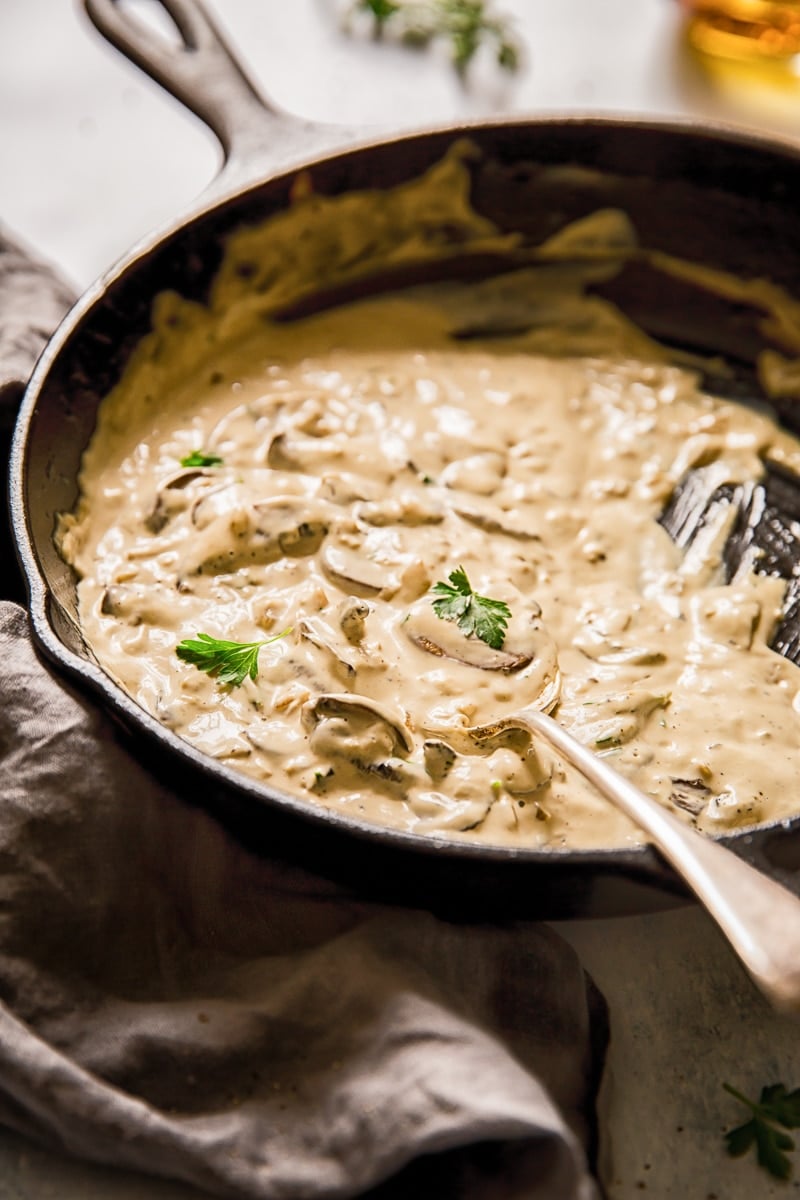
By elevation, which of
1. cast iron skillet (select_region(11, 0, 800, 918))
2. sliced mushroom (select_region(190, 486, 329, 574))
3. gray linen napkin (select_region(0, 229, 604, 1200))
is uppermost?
cast iron skillet (select_region(11, 0, 800, 918))

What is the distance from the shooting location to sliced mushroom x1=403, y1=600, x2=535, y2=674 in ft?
6.77

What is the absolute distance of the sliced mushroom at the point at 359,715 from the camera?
192cm

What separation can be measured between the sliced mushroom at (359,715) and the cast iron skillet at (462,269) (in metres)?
0.24

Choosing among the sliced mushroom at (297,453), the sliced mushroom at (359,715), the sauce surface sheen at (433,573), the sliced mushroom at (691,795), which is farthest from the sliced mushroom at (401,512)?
the sliced mushroom at (691,795)

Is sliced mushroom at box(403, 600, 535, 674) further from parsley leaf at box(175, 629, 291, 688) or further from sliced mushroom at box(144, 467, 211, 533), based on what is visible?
sliced mushroom at box(144, 467, 211, 533)

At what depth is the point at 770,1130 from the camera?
169 cm

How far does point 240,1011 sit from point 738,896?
644 mm

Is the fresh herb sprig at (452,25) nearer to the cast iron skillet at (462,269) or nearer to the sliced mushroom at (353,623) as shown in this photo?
the cast iron skillet at (462,269)

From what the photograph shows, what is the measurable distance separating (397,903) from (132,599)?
2.31ft

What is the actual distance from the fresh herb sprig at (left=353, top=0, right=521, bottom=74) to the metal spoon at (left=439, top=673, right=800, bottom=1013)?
92.0 inches

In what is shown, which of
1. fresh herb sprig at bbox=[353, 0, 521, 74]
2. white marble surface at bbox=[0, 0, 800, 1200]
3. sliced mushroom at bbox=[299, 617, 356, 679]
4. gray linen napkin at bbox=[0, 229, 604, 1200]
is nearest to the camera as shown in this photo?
gray linen napkin at bbox=[0, 229, 604, 1200]

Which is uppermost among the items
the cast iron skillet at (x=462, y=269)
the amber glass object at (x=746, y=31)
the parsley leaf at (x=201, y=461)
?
the amber glass object at (x=746, y=31)

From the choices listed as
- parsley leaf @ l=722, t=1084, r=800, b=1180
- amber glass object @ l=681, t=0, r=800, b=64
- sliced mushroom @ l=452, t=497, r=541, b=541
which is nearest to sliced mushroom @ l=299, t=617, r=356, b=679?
sliced mushroom @ l=452, t=497, r=541, b=541

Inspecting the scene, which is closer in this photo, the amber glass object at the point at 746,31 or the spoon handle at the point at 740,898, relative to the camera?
the spoon handle at the point at 740,898
